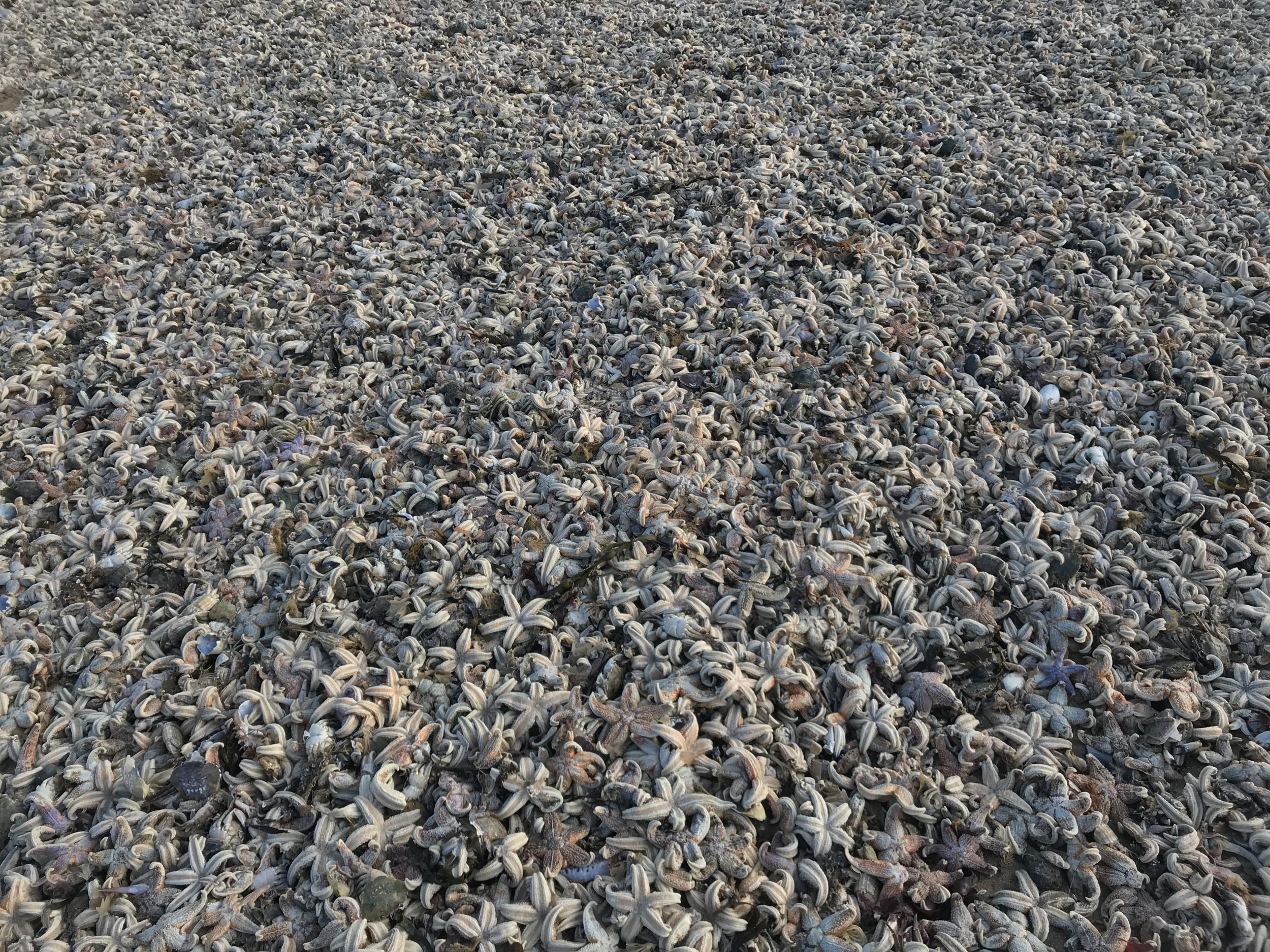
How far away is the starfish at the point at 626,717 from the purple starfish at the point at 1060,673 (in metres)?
1.85

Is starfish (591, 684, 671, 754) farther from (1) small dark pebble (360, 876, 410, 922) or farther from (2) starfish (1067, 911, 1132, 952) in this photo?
(2) starfish (1067, 911, 1132, 952)

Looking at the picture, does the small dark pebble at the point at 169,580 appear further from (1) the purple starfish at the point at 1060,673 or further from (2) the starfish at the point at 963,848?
(1) the purple starfish at the point at 1060,673

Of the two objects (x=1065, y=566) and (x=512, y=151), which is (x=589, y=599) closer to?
(x=1065, y=566)

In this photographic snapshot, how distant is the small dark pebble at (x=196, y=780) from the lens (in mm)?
3535

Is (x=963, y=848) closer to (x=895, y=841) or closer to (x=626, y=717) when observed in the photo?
(x=895, y=841)

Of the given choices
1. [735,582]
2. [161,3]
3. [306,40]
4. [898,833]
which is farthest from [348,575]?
[161,3]

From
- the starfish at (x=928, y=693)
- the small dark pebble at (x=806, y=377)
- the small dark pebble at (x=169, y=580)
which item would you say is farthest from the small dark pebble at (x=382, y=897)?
the small dark pebble at (x=806, y=377)

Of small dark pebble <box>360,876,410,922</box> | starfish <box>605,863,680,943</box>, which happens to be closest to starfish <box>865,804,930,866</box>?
starfish <box>605,863,680,943</box>

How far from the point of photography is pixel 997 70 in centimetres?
818

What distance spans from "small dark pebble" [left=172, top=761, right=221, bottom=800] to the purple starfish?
3902 mm

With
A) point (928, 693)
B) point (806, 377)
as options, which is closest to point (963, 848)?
point (928, 693)

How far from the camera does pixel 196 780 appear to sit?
3.55m

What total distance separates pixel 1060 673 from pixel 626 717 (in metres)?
2.13

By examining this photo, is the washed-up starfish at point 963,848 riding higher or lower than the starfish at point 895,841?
higher
